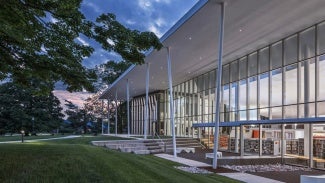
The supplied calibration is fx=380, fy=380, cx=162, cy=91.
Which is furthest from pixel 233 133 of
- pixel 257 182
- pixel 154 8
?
pixel 154 8

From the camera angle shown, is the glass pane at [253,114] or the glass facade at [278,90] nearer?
the glass facade at [278,90]

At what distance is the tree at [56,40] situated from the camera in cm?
765

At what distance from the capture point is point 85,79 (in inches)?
411

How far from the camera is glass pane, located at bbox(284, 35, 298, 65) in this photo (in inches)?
826

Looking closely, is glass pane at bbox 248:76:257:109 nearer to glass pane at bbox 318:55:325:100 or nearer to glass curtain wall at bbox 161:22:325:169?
glass curtain wall at bbox 161:22:325:169

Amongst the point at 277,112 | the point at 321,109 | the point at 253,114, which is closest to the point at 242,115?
the point at 253,114

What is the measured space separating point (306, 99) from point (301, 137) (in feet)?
6.50

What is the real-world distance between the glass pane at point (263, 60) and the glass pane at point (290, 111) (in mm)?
3347

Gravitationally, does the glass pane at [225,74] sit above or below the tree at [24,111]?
above

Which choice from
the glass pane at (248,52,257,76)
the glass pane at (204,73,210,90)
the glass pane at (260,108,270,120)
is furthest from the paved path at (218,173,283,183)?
the glass pane at (204,73,210,90)

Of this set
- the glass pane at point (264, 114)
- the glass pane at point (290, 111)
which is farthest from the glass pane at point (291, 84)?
the glass pane at point (264, 114)

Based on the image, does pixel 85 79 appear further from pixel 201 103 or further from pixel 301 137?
pixel 201 103

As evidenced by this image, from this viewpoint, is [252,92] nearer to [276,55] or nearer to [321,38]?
[276,55]

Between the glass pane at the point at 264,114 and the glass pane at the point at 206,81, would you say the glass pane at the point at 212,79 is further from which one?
the glass pane at the point at 264,114
